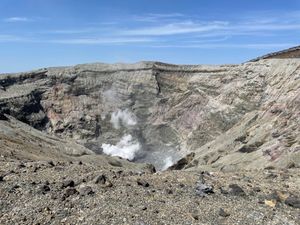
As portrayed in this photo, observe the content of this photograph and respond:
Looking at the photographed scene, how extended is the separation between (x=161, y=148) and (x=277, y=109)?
2606 cm

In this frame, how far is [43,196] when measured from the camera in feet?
64.2

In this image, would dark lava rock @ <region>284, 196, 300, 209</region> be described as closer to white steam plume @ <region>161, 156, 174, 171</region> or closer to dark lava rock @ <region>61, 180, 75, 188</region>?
dark lava rock @ <region>61, 180, 75, 188</region>

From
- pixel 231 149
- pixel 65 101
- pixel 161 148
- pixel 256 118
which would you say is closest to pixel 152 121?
pixel 161 148

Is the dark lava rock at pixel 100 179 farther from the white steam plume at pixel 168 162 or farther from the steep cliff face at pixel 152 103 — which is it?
the white steam plume at pixel 168 162

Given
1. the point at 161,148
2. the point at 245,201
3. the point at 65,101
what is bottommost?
the point at 161,148

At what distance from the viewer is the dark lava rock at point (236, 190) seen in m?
20.9

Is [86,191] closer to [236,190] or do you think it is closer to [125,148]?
[236,190]

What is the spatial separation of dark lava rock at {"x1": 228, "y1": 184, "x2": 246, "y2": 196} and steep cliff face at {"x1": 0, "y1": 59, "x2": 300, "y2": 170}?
110 feet

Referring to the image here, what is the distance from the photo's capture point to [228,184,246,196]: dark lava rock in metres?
20.9

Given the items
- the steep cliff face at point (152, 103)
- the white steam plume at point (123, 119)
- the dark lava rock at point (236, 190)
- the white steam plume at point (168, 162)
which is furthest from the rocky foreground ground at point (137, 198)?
the white steam plume at point (123, 119)

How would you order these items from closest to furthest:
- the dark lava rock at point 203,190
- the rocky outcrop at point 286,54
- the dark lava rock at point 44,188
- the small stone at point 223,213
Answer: the small stone at point 223,213
the dark lava rock at point 44,188
the dark lava rock at point 203,190
the rocky outcrop at point 286,54

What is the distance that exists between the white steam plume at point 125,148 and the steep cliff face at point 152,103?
160mm

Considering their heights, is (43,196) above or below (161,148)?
above

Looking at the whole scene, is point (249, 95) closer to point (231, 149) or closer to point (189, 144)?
point (189, 144)
